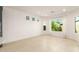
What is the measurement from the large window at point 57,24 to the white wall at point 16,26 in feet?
1.32

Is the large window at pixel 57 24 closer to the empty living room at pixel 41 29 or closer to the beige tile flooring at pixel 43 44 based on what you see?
the empty living room at pixel 41 29

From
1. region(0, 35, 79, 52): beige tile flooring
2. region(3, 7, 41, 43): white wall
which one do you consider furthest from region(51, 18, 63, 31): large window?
region(3, 7, 41, 43): white wall

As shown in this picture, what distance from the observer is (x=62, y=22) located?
288 cm

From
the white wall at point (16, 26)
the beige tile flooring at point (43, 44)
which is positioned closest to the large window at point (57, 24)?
the beige tile flooring at point (43, 44)

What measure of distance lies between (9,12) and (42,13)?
0.87 metres

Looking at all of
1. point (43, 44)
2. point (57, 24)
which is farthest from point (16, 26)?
point (57, 24)

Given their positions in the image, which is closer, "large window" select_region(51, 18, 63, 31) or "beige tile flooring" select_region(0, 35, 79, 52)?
"beige tile flooring" select_region(0, 35, 79, 52)

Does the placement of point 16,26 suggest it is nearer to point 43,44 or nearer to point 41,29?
point 41,29

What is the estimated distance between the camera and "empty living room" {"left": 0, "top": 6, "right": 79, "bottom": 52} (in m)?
2.57

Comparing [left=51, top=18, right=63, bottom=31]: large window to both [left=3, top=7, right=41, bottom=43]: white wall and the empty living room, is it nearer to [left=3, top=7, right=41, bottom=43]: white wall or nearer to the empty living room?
the empty living room

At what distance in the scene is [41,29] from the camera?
2.82m
